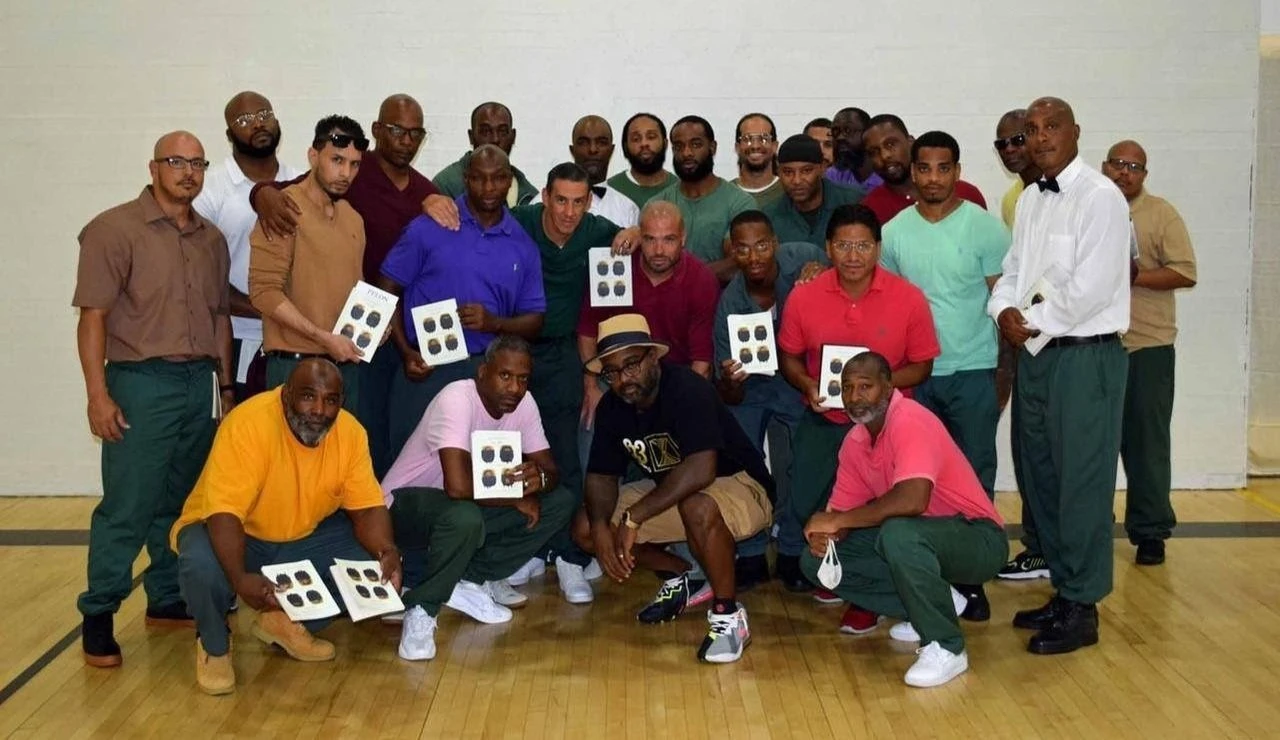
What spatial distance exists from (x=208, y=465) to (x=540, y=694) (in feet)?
4.86

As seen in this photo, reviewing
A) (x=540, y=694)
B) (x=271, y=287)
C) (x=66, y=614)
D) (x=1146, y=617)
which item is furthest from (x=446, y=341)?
(x=1146, y=617)

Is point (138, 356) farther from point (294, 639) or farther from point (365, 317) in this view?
point (294, 639)

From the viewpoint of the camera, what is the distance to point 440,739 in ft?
15.8

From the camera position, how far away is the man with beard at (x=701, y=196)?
7.00 metres

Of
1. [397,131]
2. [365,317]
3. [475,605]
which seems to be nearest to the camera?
[365,317]

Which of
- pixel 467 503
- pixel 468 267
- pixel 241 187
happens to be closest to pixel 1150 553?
pixel 467 503

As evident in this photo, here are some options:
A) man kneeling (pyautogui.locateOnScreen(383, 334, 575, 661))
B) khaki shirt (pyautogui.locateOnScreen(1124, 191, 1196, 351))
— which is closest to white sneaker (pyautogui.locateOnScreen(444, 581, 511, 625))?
man kneeling (pyautogui.locateOnScreen(383, 334, 575, 661))

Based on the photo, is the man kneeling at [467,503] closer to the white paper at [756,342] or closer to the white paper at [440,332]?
the white paper at [440,332]

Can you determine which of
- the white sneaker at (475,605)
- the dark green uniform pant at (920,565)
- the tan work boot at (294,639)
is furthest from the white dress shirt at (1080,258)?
the tan work boot at (294,639)

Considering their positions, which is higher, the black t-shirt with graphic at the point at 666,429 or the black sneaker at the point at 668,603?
the black t-shirt with graphic at the point at 666,429

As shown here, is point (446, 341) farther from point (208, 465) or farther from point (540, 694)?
point (540, 694)

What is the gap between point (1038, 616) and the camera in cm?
589

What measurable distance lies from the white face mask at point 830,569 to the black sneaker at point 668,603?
0.79 meters

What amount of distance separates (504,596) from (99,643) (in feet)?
5.65
